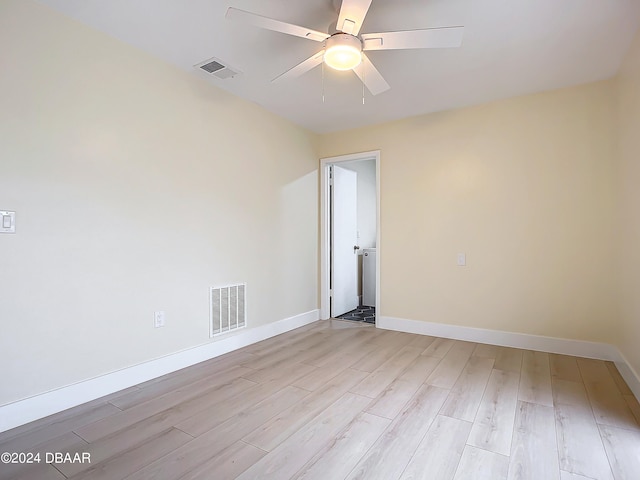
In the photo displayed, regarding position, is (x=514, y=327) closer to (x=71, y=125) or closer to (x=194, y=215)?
(x=194, y=215)

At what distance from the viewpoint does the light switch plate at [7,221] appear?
6.02 feet

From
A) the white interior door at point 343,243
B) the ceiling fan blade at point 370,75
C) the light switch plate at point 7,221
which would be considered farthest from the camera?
the white interior door at point 343,243

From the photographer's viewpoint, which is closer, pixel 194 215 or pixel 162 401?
pixel 162 401

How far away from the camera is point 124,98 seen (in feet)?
7.79

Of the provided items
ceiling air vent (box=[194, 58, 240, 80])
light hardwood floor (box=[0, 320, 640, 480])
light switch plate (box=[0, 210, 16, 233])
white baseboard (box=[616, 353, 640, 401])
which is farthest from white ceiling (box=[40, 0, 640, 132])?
light hardwood floor (box=[0, 320, 640, 480])

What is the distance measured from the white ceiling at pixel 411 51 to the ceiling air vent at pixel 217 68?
45mm

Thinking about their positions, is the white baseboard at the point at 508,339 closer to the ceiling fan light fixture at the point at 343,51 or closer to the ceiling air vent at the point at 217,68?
the ceiling fan light fixture at the point at 343,51

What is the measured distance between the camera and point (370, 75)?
2199 millimetres

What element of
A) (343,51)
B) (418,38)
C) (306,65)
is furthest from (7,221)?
(418,38)

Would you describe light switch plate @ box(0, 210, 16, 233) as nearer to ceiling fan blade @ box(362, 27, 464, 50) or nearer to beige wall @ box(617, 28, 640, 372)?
ceiling fan blade @ box(362, 27, 464, 50)

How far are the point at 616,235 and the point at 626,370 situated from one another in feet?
3.60

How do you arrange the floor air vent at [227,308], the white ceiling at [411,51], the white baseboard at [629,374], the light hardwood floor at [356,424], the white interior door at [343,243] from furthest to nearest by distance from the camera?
the white interior door at [343,243]
the floor air vent at [227,308]
the white baseboard at [629,374]
the white ceiling at [411,51]
the light hardwood floor at [356,424]

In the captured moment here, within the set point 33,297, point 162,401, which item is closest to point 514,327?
point 162,401

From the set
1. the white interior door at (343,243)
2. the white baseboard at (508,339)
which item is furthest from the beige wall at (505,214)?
the white interior door at (343,243)
